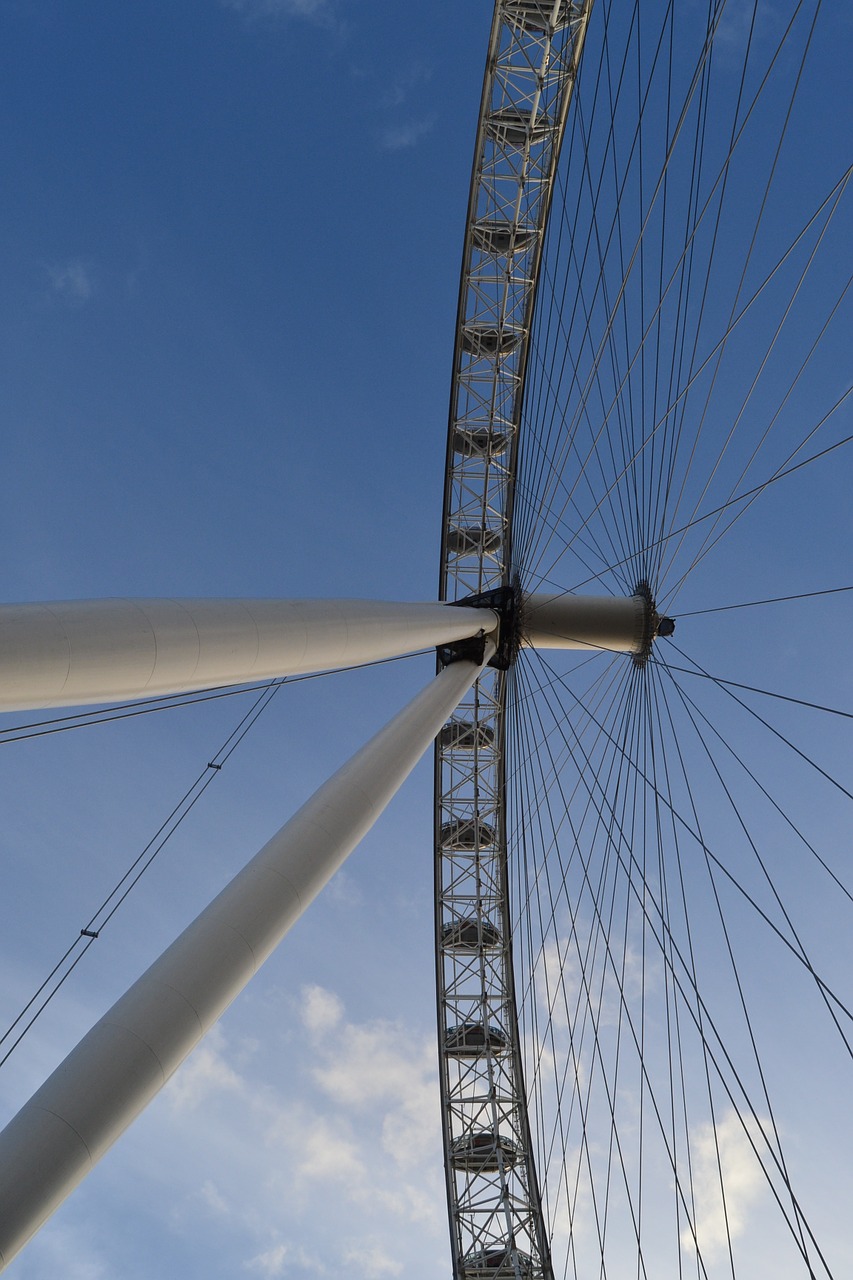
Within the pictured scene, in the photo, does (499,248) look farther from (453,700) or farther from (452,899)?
(452,899)

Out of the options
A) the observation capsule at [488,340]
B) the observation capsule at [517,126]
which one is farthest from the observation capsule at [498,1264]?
the observation capsule at [517,126]

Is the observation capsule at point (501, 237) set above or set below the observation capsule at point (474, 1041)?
above

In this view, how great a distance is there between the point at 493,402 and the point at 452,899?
16884 mm

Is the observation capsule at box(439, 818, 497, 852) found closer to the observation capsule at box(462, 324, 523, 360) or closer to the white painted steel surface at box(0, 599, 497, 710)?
the observation capsule at box(462, 324, 523, 360)

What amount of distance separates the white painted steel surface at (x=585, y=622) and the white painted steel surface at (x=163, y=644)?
9034 mm

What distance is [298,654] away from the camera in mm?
11562

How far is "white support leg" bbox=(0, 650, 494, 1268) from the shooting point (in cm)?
766

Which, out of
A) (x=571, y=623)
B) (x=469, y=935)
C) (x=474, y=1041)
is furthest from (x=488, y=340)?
(x=474, y=1041)

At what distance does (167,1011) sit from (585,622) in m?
15.0

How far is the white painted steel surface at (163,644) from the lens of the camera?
7.49m

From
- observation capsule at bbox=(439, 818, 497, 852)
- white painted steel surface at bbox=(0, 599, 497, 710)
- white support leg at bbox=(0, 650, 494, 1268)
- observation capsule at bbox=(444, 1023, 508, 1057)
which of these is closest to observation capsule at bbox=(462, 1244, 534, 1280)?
observation capsule at bbox=(444, 1023, 508, 1057)

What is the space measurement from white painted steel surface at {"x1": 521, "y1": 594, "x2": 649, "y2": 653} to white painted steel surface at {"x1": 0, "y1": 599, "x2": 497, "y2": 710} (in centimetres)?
→ 903

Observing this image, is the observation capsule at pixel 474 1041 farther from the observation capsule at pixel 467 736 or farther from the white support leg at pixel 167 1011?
the white support leg at pixel 167 1011

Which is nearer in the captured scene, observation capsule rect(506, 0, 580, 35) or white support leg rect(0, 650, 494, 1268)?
white support leg rect(0, 650, 494, 1268)
